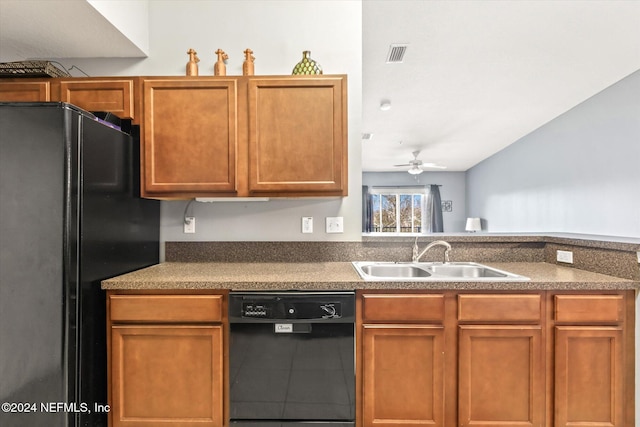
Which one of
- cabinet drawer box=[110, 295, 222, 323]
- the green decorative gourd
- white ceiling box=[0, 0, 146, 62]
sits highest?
white ceiling box=[0, 0, 146, 62]

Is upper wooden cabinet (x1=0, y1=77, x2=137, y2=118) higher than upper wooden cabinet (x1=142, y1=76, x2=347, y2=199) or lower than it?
higher

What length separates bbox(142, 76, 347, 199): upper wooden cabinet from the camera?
6.29 ft

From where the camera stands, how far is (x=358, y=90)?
2.24 metres

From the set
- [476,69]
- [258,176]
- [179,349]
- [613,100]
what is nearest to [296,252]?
[258,176]

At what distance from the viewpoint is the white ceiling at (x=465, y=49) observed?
199cm

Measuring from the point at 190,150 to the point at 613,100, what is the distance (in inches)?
175

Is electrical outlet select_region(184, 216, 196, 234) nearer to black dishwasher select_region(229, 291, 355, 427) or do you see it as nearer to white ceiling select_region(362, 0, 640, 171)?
black dishwasher select_region(229, 291, 355, 427)

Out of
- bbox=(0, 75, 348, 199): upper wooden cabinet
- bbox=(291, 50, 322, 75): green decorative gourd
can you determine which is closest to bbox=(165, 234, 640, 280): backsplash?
bbox=(0, 75, 348, 199): upper wooden cabinet

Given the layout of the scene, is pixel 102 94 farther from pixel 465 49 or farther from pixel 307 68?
pixel 465 49

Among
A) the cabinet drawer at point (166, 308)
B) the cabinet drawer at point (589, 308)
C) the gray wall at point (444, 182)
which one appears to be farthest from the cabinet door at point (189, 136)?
the gray wall at point (444, 182)

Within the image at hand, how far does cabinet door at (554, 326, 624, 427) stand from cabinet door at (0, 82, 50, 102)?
3.04 m

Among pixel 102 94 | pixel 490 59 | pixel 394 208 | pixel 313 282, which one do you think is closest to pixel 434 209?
pixel 394 208

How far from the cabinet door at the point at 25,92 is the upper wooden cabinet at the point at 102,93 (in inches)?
2.2

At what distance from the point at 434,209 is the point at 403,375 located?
754cm
